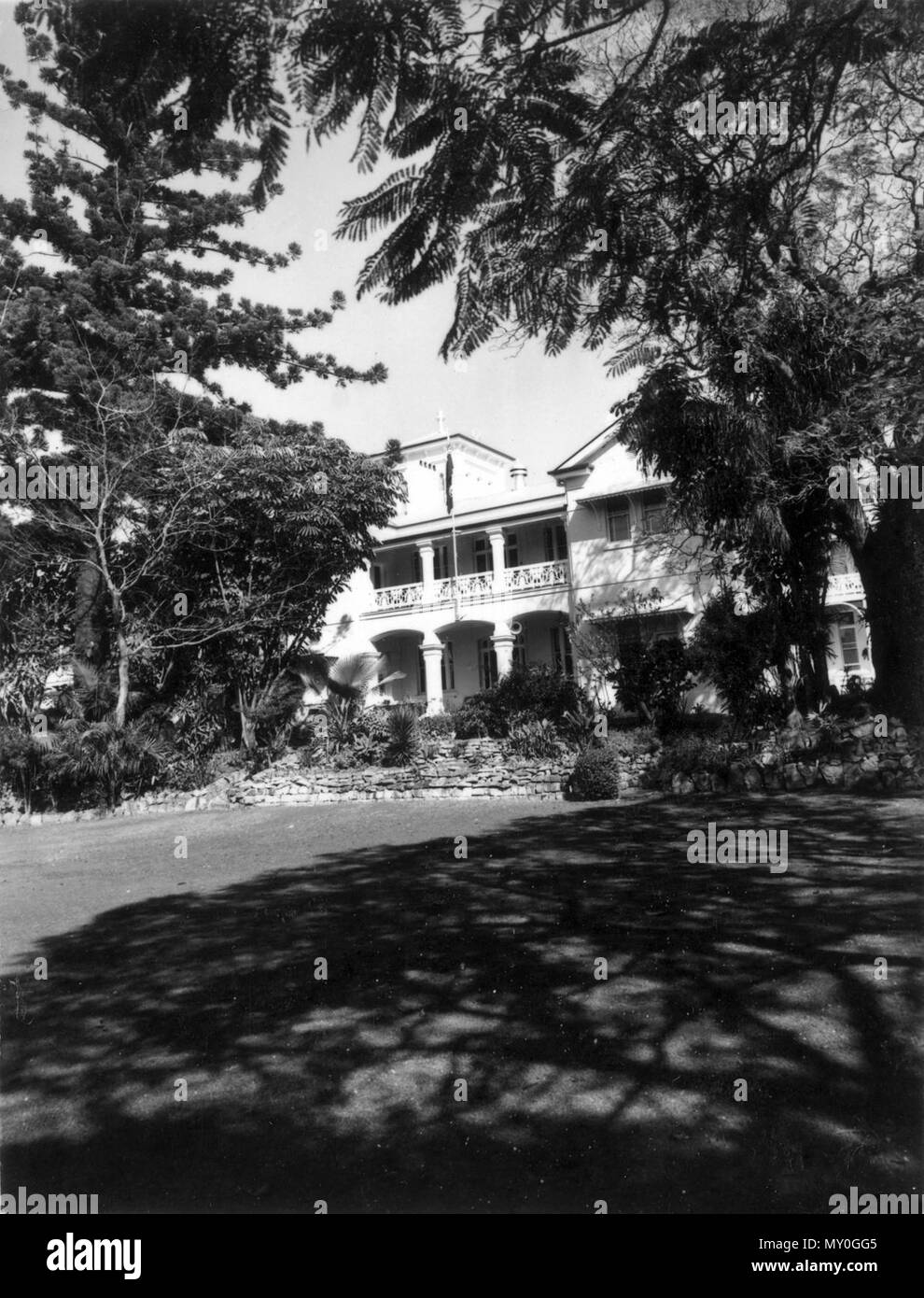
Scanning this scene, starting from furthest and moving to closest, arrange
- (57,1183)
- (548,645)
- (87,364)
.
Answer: (548,645) < (87,364) < (57,1183)

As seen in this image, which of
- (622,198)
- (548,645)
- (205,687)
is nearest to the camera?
(622,198)

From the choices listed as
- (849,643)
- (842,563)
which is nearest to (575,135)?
(842,563)

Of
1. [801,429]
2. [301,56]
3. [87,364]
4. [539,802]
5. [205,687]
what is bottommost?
[539,802]

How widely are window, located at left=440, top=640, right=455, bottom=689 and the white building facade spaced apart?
0.13 feet

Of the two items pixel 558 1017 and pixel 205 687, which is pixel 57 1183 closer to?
pixel 558 1017

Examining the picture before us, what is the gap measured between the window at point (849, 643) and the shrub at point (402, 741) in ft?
37.5

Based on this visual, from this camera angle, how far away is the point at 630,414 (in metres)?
8.74

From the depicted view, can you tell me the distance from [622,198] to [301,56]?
1569mm

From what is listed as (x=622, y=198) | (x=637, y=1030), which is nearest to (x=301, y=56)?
(x=622, y=198)

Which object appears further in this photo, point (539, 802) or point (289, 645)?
point (289, 645)

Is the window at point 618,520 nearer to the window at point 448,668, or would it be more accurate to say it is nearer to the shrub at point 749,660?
the window at point 448,668

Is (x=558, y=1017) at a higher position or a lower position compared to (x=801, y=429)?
lower

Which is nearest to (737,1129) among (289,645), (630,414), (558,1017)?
(558,1017)

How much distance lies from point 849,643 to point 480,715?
10.7 metres
